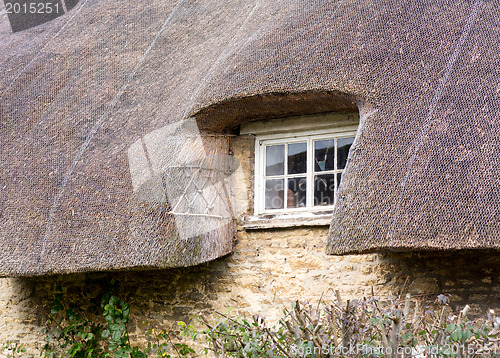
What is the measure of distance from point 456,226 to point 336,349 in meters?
1.18

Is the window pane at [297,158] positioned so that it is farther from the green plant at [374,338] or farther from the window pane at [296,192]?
the green plant at [374,338]

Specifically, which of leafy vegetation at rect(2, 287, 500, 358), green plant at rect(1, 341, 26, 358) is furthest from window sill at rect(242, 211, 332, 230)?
green plant at rect(1, 341, 26, 358)

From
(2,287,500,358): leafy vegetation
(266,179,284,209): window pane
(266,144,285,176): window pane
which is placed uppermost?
(266,144,285,176): window pane

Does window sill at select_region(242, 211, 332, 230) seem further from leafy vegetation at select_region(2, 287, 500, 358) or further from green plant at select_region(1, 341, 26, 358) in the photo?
green plant at select_region(1, 341, 26, 358)

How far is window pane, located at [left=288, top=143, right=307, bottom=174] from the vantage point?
5410mm

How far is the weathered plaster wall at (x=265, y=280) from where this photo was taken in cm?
456

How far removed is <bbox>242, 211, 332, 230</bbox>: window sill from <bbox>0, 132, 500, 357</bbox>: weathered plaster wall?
64 mm

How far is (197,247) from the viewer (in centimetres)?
507

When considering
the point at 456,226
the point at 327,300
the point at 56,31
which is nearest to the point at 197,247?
the point at 327,300

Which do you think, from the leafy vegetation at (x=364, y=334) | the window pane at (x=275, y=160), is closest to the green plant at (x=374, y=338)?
the leafy vegetation at (x=364, y=334)

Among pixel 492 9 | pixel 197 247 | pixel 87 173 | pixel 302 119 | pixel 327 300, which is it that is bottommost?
pixel 327 300

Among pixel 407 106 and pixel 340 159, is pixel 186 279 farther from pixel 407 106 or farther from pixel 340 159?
pixel 407 106

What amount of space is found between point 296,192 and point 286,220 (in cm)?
29

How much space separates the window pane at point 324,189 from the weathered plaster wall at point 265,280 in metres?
0.28
